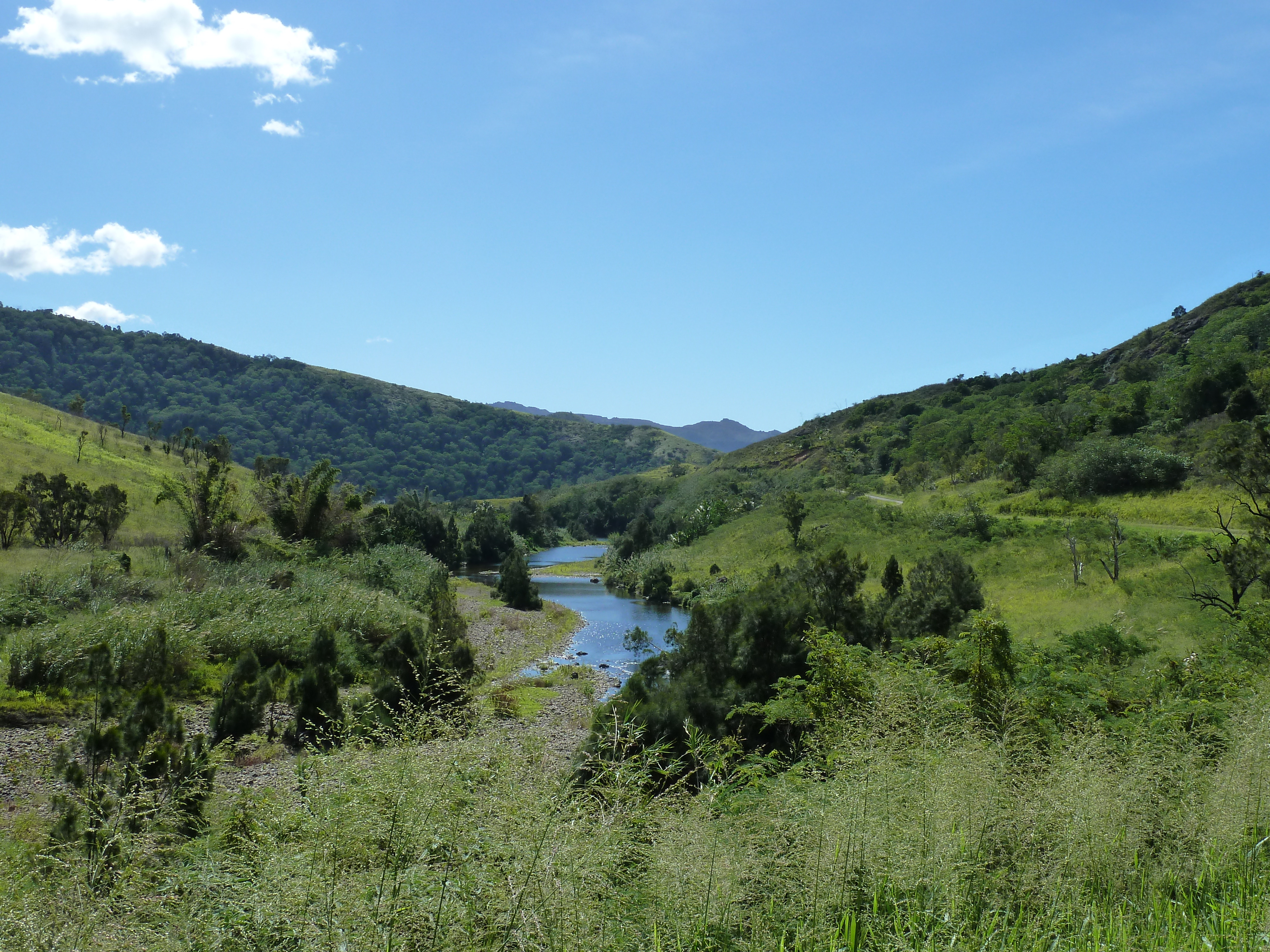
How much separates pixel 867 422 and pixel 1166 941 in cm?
8254

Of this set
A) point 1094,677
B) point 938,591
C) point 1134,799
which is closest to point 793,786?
point 1134,799

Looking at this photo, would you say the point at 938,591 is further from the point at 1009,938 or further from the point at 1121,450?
the point at 1121,450

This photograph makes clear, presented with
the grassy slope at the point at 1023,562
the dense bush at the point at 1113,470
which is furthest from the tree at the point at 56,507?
the dense bush at the point at 1113,470

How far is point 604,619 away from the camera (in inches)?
1420

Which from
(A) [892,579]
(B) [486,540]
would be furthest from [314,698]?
(B) [486,540]

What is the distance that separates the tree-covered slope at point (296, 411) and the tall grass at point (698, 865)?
10671 centimetres

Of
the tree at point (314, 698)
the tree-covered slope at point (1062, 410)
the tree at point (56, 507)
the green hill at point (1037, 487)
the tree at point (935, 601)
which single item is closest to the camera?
the tree at point (314, 698)

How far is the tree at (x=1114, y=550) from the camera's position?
69.8 ft

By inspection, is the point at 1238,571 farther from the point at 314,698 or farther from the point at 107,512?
the point at 107,512

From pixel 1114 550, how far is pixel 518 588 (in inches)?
959

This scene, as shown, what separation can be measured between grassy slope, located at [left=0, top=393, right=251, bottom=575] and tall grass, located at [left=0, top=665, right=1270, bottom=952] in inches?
799

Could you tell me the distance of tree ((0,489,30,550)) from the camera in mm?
22672

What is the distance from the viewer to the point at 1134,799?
3268 mm

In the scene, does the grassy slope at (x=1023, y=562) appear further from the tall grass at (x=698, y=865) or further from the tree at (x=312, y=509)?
the tree at (x=312, y=509)
